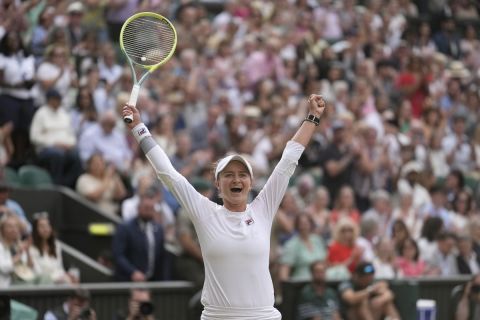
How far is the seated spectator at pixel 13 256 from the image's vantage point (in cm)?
1127

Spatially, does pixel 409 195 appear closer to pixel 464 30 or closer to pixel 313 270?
pixel 313 270

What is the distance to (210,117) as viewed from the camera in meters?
16.0

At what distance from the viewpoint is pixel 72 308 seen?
33.9 ft

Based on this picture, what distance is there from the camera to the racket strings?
768 cm

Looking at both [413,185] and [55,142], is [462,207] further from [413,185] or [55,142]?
[55,142]

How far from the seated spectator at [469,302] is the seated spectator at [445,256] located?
188 cm

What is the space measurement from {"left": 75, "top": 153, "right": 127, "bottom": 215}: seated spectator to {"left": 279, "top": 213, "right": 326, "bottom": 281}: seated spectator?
6.31ft

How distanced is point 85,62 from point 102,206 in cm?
256

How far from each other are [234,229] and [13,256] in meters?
5.00

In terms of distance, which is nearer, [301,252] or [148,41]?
[148,41]

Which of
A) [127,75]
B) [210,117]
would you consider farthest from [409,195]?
[127,75]

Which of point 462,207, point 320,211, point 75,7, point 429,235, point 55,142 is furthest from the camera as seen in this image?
point 462,207

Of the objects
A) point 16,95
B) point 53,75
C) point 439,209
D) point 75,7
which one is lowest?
point 439,209

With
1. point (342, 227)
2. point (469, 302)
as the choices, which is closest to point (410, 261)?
point (342, 227)
